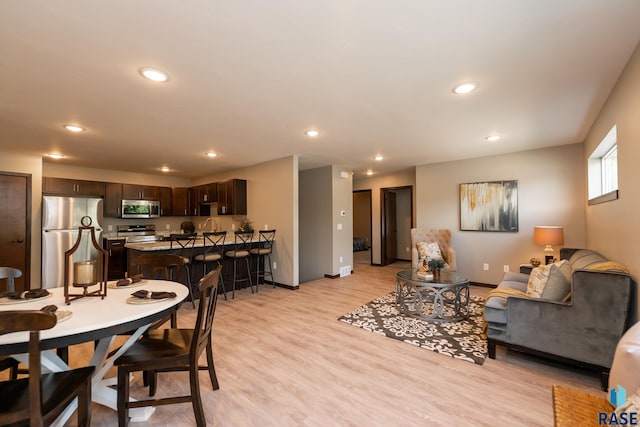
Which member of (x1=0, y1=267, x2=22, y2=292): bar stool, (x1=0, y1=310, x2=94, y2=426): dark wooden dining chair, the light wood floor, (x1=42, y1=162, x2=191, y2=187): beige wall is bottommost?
the light wood floor

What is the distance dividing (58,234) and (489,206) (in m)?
7.66

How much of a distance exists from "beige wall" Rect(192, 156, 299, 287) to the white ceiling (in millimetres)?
1308

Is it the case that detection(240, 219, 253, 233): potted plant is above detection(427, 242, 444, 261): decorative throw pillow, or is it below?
above

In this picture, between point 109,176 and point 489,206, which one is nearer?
point 489,206

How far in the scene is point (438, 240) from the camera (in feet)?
17.3

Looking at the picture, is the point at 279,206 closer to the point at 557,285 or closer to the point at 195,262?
the point at 195,262

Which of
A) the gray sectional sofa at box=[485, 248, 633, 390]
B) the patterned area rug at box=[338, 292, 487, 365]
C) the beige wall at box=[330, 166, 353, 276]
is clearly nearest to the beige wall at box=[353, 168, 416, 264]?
the beige wall at box=[330, 166, 353, 276]

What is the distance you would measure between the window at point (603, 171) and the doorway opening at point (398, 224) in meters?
3.93

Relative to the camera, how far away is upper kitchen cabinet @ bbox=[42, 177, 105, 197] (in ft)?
17.0

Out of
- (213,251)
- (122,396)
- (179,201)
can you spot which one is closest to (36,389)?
(122,396)

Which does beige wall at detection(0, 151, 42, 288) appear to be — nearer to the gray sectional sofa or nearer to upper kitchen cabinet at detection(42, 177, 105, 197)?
upper kitchen cabinet at detection(42, 177, 105, 197)

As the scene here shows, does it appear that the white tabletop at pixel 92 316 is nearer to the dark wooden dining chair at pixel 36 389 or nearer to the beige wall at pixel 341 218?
the dark wooden dining chair at pixel 36 389

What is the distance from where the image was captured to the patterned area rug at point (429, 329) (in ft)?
8.56

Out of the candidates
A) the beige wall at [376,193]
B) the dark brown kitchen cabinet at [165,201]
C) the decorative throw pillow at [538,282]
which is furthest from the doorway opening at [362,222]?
the decorative throw pillow at [538,282]
